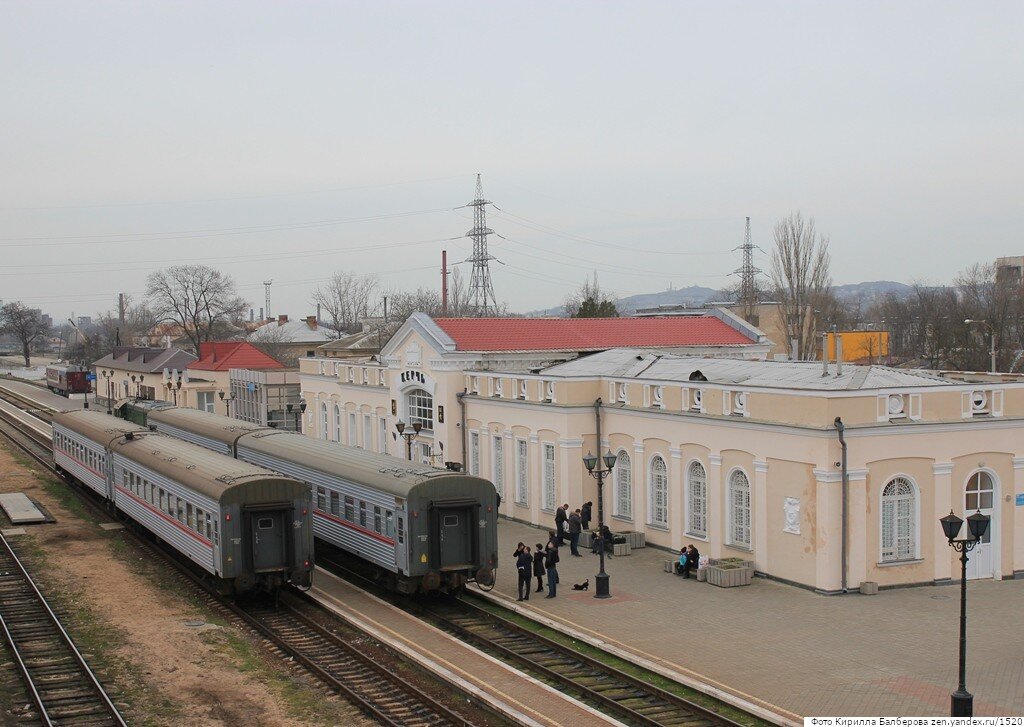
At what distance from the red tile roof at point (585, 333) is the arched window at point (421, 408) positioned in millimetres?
2444

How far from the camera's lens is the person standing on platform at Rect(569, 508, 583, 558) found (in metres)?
28.1

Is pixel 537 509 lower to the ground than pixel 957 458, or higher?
lower

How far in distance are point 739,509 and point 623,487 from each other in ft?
16.5

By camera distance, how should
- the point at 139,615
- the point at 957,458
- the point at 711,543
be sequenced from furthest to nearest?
1. the point at 711,543
2. the point at 957,458
3. the point at 139,615

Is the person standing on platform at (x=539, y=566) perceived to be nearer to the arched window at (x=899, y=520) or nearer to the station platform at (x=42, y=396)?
the arched window at (x=899, y=520)

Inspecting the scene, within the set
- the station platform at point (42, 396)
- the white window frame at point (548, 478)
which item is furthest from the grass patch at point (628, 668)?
the station platform at point (42, 396)

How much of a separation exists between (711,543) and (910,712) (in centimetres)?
1089

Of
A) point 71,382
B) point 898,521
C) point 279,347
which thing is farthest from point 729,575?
point 71,382

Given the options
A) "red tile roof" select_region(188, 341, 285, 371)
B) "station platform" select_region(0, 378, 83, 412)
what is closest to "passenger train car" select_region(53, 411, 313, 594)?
"red tile roof" select_region(188, 341, 285, 371)

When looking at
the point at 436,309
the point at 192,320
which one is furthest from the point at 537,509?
the point at 436,309

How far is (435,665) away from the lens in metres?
18.0

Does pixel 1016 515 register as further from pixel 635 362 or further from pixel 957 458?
pixel 635 362

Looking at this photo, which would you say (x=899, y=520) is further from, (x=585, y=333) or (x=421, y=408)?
(x=421, y=408)

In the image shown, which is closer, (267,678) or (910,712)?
(910,712)
